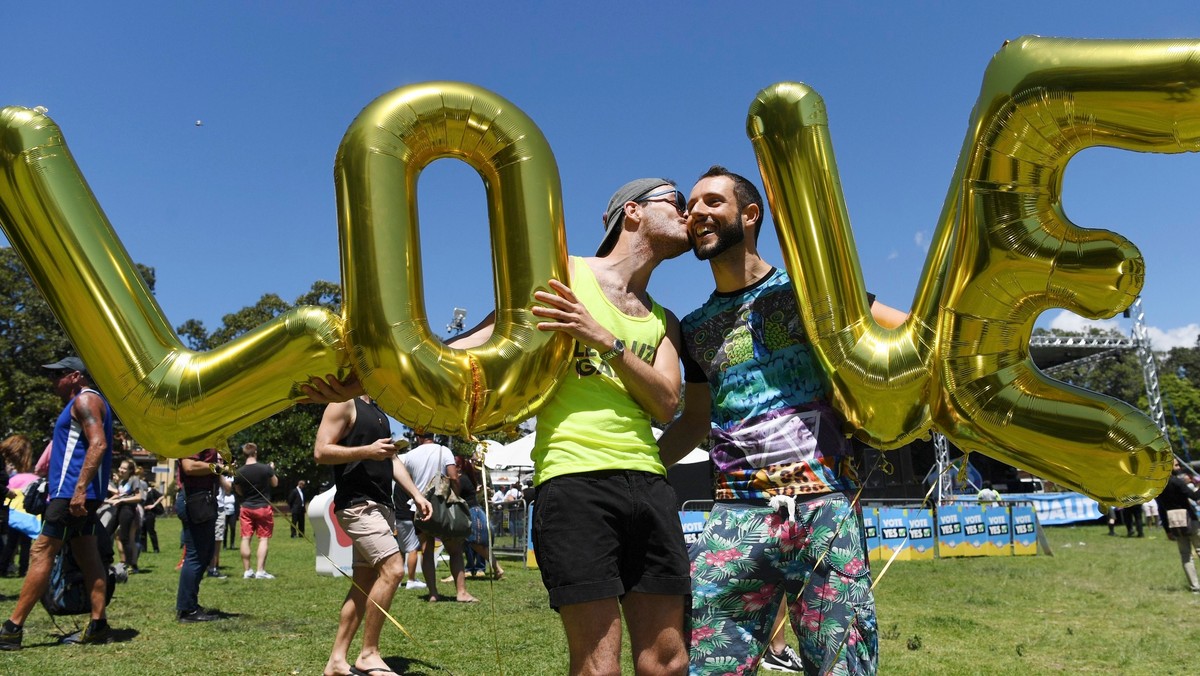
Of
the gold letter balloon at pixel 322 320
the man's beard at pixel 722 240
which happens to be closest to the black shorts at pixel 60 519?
the gold letter balloon at pixel 322 320

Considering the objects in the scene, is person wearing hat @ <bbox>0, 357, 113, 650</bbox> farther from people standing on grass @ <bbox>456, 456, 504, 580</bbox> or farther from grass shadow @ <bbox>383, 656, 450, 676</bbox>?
A: people standing on grass @ <bbox>456, 456, 504, 580</bbox>

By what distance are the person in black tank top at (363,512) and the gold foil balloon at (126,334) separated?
231 centimetres

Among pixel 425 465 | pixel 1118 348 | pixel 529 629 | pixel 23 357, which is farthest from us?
pixel 23 357

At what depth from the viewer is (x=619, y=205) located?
280cm

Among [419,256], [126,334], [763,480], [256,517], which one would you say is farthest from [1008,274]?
[256,517]

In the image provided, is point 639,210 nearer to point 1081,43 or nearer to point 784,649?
point 1081,43

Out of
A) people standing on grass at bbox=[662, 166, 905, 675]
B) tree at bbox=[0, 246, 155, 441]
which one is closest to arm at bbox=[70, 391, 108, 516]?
people standing on grass at bbox=[662, 166, 905, 675]

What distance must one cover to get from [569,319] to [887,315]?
107 cm

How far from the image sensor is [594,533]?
2295 mm

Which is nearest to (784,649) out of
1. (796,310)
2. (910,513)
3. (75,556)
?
(796,310)

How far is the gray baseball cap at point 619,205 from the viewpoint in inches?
110

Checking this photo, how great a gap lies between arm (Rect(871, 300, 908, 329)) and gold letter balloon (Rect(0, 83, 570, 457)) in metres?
1.05

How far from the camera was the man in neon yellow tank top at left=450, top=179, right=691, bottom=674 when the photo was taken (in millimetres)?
2266

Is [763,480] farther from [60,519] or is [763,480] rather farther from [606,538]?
[60,519]
